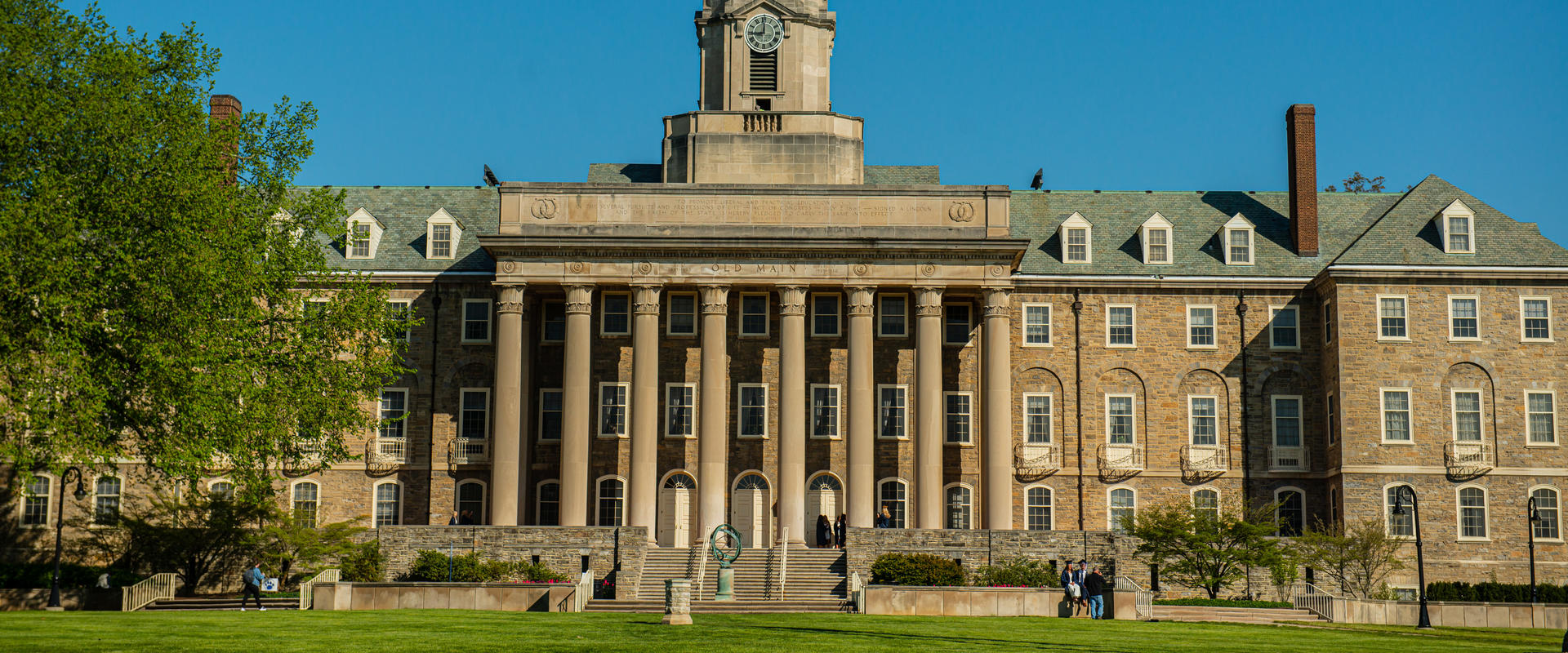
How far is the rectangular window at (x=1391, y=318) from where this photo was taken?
182ft

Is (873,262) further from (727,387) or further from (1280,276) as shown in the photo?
(1280,276)

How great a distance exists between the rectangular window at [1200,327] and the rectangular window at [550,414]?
2217 centimetres

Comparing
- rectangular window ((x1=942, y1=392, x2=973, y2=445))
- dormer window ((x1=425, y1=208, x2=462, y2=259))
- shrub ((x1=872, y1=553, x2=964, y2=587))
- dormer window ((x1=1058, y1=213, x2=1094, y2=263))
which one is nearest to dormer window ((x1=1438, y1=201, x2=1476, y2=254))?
dormer window ((x1=1058, y1=213, x2=1094, y2=263))

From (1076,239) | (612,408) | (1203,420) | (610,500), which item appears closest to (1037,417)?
(1203,420)

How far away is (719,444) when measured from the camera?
175 ft

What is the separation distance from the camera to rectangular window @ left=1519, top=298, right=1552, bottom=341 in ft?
183

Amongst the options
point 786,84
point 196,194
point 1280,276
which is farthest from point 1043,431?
point 196,194

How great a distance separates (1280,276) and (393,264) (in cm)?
3158

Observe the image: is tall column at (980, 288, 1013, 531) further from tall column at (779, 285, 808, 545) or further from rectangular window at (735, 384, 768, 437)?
rectangular window at (735, 384, 768, 437)

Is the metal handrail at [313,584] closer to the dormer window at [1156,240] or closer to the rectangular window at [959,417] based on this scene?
the rectangular window at [959,417]

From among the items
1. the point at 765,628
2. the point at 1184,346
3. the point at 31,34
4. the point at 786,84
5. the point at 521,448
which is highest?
the point at 786,84

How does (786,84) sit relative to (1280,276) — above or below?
above

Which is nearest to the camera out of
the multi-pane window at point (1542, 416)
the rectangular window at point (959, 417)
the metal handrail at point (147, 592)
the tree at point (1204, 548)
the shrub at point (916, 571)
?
the metal handrail at point (147, 592)

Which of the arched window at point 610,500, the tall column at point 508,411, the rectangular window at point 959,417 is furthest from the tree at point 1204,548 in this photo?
the tall column at point 508,411
